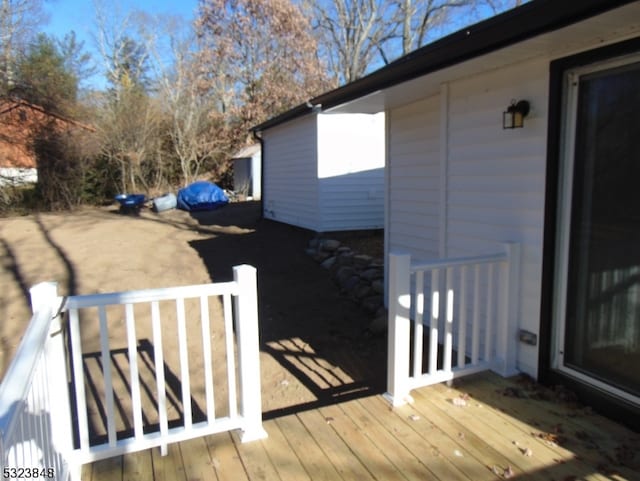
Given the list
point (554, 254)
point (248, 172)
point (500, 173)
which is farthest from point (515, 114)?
point (248, 172)

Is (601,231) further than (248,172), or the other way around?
(248,172)

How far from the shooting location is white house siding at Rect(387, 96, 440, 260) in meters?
4.39

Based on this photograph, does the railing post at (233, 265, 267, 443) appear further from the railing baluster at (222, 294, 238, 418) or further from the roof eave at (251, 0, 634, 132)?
the roof eave at (251, 0, 634, 132)

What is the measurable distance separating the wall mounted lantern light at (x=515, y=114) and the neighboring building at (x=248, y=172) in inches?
589

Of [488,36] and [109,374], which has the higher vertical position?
[488,36]

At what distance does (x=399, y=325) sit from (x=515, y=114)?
1662 mm

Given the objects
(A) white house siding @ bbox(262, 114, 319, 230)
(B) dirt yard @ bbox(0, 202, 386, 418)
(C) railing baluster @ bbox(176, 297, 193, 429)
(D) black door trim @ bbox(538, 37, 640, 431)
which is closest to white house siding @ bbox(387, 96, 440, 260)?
(B) dirt yard @ bbox(0, 202, 386, 418)

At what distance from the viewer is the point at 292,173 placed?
1068cm

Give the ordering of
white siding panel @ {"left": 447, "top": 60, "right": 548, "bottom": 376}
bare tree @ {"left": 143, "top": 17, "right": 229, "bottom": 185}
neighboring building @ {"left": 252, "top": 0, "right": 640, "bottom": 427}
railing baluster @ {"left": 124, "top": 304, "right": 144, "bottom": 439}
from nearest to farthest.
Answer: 1. railing baluster @ {"left": 124, "top": 304, "right": 144, "bottom": 439}
2. neighboring building @ {"left": 252, "top": 0, "right": 640, "bottom": 427}
3. white siding panel @ {"left": 447, "top": 60, "right": 548, "bottom": 376}
4. bare tree @ {"left": 143, "top": 17, "right": 229, "bottom": 185}

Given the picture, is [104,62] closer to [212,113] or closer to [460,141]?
[212,113]

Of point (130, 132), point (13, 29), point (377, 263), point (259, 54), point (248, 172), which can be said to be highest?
point (259, 54)

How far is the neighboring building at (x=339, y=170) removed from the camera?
9.28 meters

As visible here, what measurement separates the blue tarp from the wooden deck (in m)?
12.7

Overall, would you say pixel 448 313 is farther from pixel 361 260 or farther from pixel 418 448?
pixel 361 260
